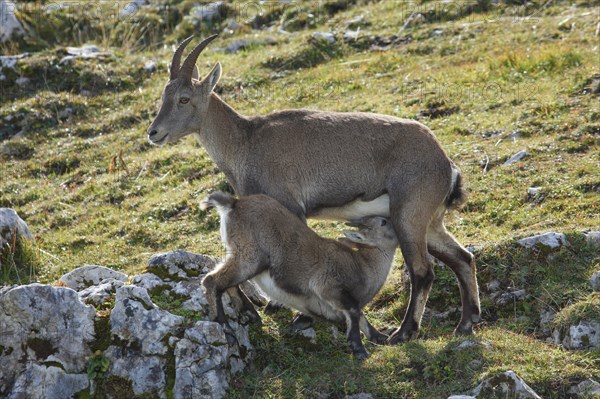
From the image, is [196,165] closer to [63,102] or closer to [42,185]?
[42,185]

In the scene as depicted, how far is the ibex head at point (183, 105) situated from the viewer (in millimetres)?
9602

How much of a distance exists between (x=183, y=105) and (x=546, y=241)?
4.34 m

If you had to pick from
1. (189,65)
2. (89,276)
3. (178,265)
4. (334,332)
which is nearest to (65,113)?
(189,65)

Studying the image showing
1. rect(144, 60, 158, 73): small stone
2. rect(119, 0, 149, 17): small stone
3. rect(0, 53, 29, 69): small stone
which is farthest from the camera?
rect(119, 0, 149, 17): small stone

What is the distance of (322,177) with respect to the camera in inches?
357

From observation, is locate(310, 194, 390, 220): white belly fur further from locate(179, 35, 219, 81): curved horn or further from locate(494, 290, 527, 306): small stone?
locate(179, 35, 219, 81): curved horn

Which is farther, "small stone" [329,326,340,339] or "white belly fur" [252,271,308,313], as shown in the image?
"small stone" [329,326,340,339]

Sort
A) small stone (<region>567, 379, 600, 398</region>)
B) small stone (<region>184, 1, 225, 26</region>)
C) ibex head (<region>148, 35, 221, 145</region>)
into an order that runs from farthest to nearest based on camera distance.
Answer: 1. small stone (<region>184, 1, 225, 26</region>)
2. ibex head (<region>148, 35, 221, 145</region>)
3. small stone (<region>567, 379, 600, 398</region>)

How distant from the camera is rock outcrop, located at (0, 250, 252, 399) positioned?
7.06m

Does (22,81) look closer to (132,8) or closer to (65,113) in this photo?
(65,113)

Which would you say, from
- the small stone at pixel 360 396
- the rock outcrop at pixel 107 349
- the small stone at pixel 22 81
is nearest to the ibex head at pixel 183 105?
the rock outcrop at pixel 107 349

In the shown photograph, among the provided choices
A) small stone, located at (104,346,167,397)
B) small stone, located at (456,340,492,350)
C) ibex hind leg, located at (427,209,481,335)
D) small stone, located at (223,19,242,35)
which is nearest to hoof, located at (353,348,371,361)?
small stone, located at (456,340,492,350)

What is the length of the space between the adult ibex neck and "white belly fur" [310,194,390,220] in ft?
3.49

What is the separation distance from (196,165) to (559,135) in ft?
18.5
